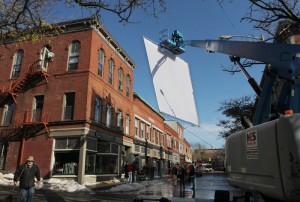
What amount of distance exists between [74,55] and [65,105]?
446cm

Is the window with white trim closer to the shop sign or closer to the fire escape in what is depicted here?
the fire escape

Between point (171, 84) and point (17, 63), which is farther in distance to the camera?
point (17, 63)

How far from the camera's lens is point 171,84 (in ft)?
34.8

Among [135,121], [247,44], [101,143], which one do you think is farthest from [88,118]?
[247,44]

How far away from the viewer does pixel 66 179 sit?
24.0 metres

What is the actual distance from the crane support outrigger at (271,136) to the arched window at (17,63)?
984 inches

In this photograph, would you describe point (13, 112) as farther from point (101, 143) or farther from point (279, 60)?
point (279, 60)

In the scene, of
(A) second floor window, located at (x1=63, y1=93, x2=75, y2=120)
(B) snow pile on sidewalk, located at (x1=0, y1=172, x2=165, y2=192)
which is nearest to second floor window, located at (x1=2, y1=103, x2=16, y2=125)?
(A) second floor window, located at (x1=63, y1=93, x2=75, y2=120)

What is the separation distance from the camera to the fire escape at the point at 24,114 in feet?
84.9

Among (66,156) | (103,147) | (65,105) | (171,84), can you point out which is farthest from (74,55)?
(171,84)

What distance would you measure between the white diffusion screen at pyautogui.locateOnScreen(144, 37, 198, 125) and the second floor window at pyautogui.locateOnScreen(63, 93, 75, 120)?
15.8m

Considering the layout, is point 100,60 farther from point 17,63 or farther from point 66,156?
point 66,156

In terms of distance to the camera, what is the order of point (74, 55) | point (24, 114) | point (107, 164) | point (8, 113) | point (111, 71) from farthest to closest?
1. point (111, 71)
2. point (107, 164)
3. point (8, 113)
4. point (74, 55)
5. point (24, 114)

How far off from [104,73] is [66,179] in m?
10.1
